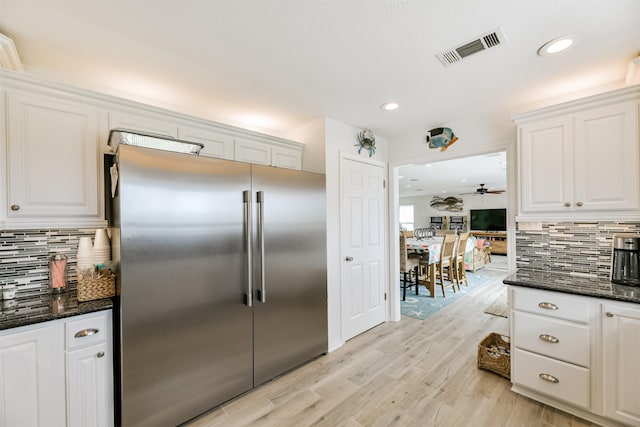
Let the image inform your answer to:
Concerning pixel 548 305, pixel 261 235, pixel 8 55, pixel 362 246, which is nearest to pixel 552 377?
pixel 548 305

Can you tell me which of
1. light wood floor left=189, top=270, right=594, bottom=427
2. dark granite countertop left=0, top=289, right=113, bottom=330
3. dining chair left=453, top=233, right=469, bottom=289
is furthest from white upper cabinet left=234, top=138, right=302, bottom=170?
dining chair left=453, top=233, right=469, bottom=289

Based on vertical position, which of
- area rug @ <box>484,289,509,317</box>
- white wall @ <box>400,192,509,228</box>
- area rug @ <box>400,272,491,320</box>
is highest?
white wall @ <box>400,192,509,228</box>

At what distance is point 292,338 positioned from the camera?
2305 mm

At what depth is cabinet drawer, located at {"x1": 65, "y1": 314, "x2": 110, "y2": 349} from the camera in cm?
141

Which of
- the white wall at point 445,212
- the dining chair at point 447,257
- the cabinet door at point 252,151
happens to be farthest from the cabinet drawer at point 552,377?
the white wall at point 445,212

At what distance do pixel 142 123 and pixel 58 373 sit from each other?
5.45 feet

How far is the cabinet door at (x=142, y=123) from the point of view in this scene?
1.83m

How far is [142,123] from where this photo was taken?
1.96m

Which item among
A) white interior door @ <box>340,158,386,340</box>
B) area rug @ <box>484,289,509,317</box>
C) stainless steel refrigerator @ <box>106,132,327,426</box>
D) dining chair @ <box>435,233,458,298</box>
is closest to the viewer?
stainless steel refrigerator @ <box>106,132,327,426</box>

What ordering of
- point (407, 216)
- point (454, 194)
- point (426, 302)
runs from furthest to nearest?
1. point (407, 216)
2. point (454, 194)
3. point (426, 302)

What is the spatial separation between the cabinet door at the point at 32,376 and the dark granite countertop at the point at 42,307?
0.05m

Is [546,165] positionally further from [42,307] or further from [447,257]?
[42,307]

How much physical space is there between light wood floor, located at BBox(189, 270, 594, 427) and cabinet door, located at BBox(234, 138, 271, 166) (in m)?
2.03

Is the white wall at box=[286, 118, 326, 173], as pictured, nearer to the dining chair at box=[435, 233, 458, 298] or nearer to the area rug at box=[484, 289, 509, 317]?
the dining chair at box=[435, 233, 458, 298]
